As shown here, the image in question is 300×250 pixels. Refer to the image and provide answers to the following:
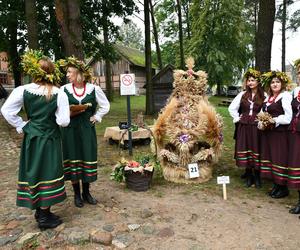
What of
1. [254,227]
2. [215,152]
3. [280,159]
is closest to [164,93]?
[215,152]

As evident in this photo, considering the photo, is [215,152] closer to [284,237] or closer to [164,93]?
[284,237]

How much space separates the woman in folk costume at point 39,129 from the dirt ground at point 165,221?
1.40 ft

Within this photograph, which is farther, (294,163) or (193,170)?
(193,170)

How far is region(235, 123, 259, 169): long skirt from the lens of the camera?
199 inches

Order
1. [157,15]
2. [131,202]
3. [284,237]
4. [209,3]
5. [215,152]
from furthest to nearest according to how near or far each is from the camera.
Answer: [157,15] → [209,3] → [215,152] → [131,202] → [284,237]

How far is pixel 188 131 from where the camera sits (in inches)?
208

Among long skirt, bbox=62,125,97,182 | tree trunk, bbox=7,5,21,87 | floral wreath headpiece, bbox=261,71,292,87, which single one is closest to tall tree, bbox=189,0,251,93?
tree trunk, bbox=7,5,21,87

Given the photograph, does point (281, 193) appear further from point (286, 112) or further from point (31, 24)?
point (31, 24)

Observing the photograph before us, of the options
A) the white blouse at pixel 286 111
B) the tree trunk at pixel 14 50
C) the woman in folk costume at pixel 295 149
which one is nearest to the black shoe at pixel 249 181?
the woman in folk costume at pixel 295 149

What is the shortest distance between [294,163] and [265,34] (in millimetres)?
3897

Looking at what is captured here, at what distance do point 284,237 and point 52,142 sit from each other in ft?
8.66

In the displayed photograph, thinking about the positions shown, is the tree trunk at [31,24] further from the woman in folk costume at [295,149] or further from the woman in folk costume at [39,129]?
the woman in folk costume at [295,149]

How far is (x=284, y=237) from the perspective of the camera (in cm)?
355

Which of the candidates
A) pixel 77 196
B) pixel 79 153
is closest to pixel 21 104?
pixel 79 153
